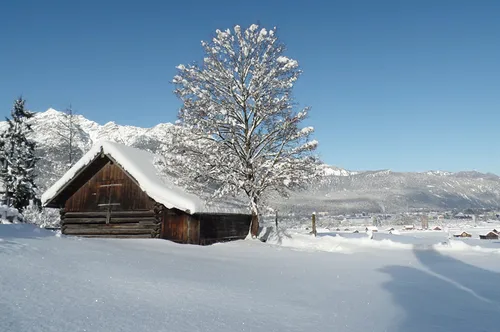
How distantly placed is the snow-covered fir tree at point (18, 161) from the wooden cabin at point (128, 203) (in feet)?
48.7

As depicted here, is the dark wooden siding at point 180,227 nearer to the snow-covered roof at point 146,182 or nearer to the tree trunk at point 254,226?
the snow-covered roof at point 146,182

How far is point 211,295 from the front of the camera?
657cm

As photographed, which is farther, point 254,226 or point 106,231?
point 254,226

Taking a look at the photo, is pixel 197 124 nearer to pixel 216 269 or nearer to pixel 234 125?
pixel 234 125

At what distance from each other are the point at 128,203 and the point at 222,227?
518 cm

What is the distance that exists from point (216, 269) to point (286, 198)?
1333 centimetres

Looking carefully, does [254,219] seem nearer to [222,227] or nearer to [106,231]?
[222,227]

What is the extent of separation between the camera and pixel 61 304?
4.72 m

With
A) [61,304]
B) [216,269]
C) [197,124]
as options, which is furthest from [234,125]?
[61,304]

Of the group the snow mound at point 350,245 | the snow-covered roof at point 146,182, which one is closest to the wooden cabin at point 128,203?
the snow-covered roof at point 146,182

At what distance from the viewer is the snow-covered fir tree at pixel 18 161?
3388 cm

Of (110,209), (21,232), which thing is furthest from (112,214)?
(21,232)

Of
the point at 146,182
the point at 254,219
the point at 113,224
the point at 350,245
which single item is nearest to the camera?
the point at 146,182

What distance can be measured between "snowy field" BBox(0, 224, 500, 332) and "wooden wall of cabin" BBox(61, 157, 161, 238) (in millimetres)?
9062
